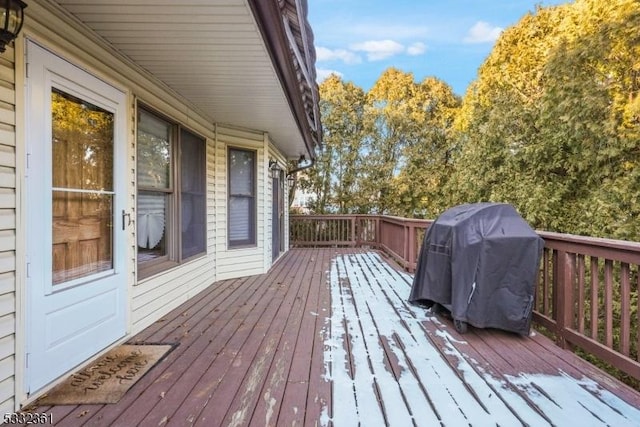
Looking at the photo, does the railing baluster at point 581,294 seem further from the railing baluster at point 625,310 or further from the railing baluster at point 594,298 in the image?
the railing baluster at point 625,310

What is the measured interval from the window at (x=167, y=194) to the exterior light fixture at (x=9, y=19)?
1.53 meters

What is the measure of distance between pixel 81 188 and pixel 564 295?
3.53 metres

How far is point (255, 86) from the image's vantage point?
3342 mm

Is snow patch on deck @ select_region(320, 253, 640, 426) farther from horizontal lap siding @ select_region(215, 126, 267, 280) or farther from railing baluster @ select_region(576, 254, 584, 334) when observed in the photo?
horizontal lap siding @ select_region(215, 126, 267, 280)

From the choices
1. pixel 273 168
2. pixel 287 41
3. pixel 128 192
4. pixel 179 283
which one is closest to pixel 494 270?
pixel 287 41

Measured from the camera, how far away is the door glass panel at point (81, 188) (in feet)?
7.34

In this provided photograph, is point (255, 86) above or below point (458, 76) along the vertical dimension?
below

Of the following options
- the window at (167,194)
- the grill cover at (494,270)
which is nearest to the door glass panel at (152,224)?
the window at (167,194)

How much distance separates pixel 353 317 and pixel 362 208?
967 cm

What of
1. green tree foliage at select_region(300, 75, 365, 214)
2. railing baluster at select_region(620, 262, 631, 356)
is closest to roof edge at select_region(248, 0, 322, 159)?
railing baluster at select_region(620, 262, 631, 356)

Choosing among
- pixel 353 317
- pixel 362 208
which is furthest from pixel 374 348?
pixel 362 208

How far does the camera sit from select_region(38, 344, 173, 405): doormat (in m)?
2.00

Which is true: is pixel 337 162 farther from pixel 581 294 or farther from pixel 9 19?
pixel 9 19

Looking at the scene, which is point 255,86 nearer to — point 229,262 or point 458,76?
point 229,262
